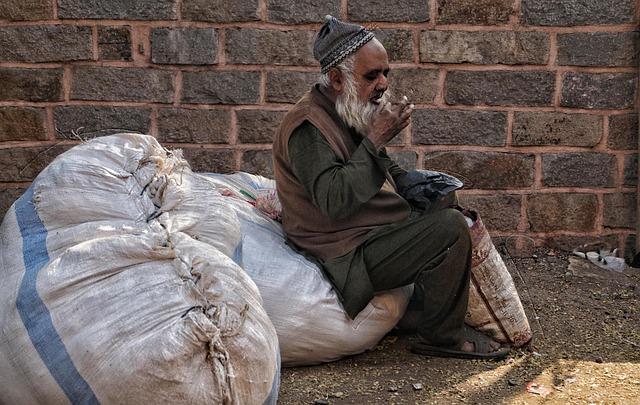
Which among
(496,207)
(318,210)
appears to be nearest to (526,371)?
(318,210)

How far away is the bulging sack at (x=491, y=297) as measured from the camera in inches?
150

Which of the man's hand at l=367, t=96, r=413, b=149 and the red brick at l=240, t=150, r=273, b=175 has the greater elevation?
the man's hand at l=367, t=96, r=413, b=149

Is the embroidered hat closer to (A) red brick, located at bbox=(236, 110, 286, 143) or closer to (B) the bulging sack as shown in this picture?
(B) the bulging sack

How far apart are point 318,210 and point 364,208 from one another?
0.20 metres

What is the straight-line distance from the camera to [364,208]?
3775 mm

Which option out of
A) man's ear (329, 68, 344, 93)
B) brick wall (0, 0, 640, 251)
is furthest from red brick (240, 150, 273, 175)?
man's ear (329, 68, 344, 93)

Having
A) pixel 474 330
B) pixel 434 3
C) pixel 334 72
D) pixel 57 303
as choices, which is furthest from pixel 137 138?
pixel 434 3

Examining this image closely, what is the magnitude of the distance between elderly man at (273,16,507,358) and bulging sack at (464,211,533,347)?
89 mm

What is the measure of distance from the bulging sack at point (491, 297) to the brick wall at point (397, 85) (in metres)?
1.47

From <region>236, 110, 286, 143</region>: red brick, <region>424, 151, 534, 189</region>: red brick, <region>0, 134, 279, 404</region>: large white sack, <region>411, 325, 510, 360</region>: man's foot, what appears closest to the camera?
<region>0, 134, 279, 404</region>: large white sack

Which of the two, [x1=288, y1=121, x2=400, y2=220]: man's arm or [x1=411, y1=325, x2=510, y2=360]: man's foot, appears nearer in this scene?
[x1=288, y1=121, x2=400, y2=220]: man's arm

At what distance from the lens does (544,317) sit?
4.40 meters

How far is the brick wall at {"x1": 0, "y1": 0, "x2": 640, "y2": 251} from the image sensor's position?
16.4 feet

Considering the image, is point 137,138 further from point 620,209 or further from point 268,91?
point 620,209
